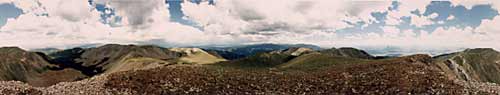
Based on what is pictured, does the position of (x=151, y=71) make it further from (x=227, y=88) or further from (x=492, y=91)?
(x=492, y=91)

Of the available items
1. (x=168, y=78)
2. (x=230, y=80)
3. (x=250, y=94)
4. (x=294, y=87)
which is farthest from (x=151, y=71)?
(x=294, y=87)

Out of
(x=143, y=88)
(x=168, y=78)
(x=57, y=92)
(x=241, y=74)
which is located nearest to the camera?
(x=57, y=92)

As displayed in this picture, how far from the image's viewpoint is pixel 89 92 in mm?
57281

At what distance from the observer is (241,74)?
70875 mm

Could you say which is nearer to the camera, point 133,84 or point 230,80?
point 133,84

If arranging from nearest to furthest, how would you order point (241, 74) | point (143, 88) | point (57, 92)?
point (57, 92) < point (143, 88) < point (241, 74)

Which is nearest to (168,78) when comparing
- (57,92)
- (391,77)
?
(57,92)

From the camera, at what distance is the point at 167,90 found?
61.1m

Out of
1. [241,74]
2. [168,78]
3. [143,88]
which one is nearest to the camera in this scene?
[143,88]

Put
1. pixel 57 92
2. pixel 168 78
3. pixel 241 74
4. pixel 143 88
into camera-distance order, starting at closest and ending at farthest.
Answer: pixel 57 92, pixel 143 88, pixel 168 78, pixel 241 74

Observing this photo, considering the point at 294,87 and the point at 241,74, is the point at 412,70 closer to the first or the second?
the point at 294,87

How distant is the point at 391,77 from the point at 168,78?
30943 millimetres

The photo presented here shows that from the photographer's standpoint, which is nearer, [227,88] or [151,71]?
[227,88]

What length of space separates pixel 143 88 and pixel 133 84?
74.4 inches
